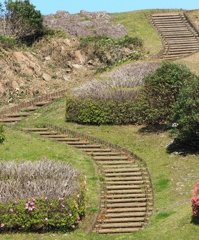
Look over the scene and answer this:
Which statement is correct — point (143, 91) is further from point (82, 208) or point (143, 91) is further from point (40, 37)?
point (40, 37)

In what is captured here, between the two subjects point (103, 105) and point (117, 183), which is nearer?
point (117, 183)

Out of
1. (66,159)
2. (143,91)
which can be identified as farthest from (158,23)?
(66,159)

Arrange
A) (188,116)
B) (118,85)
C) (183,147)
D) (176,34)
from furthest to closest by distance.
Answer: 1. (176,34)
2. (118,85)
3. (183,147)
4. (188,116)

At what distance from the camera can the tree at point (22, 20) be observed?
2274 inches

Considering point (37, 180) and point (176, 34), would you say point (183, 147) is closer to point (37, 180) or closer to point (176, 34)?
point (37, 180)

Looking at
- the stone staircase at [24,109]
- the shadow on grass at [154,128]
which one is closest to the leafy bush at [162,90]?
the shadow on grass at [154,128]

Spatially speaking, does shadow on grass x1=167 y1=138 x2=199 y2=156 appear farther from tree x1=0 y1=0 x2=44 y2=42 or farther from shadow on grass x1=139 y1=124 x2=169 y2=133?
tree x1=0 y1=0 x2=44 y2=42

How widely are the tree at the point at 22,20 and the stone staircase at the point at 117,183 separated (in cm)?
1963

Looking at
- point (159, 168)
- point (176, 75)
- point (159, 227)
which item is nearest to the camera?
point (159, 227)

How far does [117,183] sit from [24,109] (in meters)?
15.3

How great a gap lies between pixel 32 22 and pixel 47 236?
35579 mm

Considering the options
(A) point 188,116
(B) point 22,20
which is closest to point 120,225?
(A) point 188,116

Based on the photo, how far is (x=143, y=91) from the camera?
130 feet

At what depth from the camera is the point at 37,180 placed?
89.7ft
